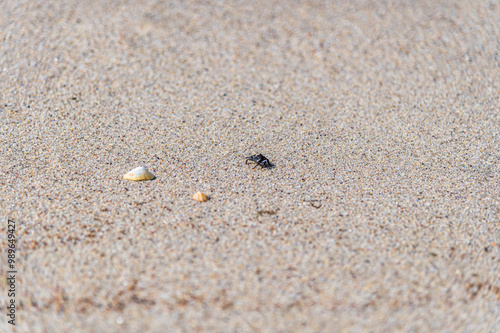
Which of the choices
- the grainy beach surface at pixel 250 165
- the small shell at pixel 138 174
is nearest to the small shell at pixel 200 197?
the grainy beach surface at pixel 250 165

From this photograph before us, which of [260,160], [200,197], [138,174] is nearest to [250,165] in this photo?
[260,160]

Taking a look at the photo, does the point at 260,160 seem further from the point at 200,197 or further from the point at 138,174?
the point at 138,174

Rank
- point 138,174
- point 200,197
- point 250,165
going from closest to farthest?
1. point 200,197
2. point 138,174
3. point 250,165

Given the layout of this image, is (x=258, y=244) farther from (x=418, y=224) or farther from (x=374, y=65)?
(x=374, y=65)

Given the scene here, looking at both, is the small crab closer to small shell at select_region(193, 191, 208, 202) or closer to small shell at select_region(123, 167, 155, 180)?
A: small shell at select_region(193, 191, 208, 202)

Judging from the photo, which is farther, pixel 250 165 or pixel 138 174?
pixel 250 165

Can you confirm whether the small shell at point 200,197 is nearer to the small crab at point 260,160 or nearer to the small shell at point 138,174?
the small shell at point 138,174

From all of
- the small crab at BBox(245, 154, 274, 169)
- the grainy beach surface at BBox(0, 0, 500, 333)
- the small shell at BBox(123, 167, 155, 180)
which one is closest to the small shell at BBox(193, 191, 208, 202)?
the grainy beach surface at BBox(0, 0, 500, 333)
